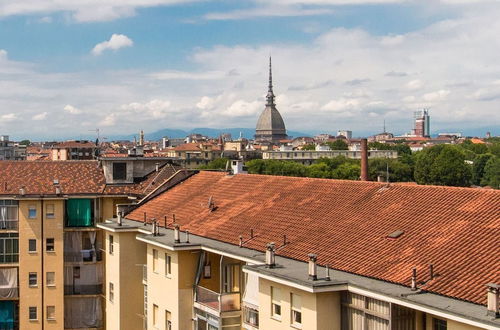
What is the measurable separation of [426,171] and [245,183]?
320ft

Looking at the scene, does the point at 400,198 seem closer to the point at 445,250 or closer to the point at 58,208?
the point at 445,250

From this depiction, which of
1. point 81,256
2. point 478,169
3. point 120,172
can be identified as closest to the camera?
point 81,256

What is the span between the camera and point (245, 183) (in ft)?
115

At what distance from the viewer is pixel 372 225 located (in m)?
24.7

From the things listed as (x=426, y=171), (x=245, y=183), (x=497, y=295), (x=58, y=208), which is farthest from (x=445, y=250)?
(x=426, y=171)

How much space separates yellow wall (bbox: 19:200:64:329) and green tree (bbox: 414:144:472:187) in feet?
288

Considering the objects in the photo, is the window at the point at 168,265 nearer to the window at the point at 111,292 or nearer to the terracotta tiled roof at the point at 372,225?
the terracotta tiled roof at the point at 372,225

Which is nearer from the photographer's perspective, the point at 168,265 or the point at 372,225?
the point at 372,225

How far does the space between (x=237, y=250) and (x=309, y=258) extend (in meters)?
5.08

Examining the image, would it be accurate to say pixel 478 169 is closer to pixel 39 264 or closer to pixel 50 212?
pixel 50 212

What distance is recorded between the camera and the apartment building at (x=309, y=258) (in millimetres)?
19234

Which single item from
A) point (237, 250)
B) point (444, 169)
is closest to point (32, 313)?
point (237, 250)

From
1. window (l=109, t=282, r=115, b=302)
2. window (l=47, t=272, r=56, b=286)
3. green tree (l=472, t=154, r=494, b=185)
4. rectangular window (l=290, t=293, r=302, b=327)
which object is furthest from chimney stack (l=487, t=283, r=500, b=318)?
green tree (l=472, t=154, r=494, b=185)

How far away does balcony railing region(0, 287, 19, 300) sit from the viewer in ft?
143
